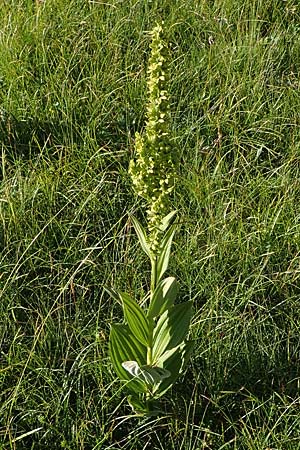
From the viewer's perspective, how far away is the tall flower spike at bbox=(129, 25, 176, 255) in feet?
6.14

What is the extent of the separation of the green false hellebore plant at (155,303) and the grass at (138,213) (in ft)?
0.33

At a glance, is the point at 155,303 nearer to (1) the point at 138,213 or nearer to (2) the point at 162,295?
(2) the point at 162,295

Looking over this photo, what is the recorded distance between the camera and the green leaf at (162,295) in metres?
2.07

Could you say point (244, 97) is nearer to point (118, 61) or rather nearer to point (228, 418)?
point (118, 61)

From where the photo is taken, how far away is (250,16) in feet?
12.4

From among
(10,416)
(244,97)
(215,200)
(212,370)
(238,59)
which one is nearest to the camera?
(10,416)

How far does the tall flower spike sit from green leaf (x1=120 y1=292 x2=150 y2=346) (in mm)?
245

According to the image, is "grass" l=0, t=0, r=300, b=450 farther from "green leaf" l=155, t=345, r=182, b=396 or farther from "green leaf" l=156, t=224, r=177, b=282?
"green leaf" l=156, t=224, r=177, b=282

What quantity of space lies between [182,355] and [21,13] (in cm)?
216

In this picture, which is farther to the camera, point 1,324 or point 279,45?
point 279,45

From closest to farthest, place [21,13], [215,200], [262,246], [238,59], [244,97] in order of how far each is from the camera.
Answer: [262,246] < [215,200] < [244,97] < [238,59] < [21,13]

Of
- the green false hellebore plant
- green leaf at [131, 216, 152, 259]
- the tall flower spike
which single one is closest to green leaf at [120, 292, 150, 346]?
the green false hellebore plant

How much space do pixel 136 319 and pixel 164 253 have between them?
195mm

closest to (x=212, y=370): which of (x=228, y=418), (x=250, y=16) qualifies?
(x=228, y=418)
